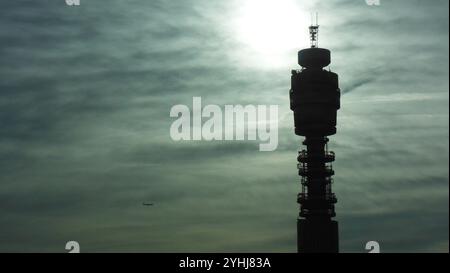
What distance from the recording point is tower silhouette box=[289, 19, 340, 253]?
5782 inches

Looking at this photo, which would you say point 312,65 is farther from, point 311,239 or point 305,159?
point 311,239

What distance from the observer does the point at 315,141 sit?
15125 cm

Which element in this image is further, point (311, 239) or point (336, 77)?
point (336, 77)

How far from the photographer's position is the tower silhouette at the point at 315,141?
482 feet

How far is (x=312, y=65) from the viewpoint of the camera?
156875 millimetres

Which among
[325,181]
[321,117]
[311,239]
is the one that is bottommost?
[311,239]
